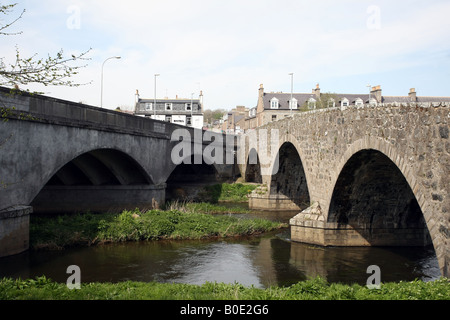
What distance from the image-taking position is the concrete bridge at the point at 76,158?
550 inches

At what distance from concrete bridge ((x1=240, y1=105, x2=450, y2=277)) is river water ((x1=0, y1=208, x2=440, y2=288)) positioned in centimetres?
95

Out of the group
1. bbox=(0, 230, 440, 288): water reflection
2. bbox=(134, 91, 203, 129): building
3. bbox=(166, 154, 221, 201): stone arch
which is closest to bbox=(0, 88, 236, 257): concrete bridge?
bbox=(166, 154, 221, 201): stone arch

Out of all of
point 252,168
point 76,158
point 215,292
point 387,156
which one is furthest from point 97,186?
point 252,168

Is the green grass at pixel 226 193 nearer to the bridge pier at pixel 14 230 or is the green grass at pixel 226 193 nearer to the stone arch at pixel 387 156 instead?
the stone arch at pixel 387 156

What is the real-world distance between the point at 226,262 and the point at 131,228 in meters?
5.60

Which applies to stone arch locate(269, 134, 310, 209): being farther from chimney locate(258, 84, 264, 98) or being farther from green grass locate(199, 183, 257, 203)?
chimney locate(258, 84, 264, 98)

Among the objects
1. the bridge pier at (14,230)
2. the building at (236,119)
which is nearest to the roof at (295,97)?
the building at (236,119)

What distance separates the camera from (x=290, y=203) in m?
30.9

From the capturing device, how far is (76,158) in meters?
21.9

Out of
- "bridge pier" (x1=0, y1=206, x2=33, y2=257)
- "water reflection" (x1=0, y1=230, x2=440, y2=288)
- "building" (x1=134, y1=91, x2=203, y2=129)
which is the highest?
"building" (x1=134, y1=91, x2=203, y2=129)

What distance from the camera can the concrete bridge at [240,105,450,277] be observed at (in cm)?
1026

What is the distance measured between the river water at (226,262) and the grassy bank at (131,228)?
59cm

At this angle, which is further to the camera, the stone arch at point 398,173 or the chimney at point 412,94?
the chimney at point 412,94

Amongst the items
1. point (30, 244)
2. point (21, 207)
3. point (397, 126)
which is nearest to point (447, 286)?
point (397, 126)
